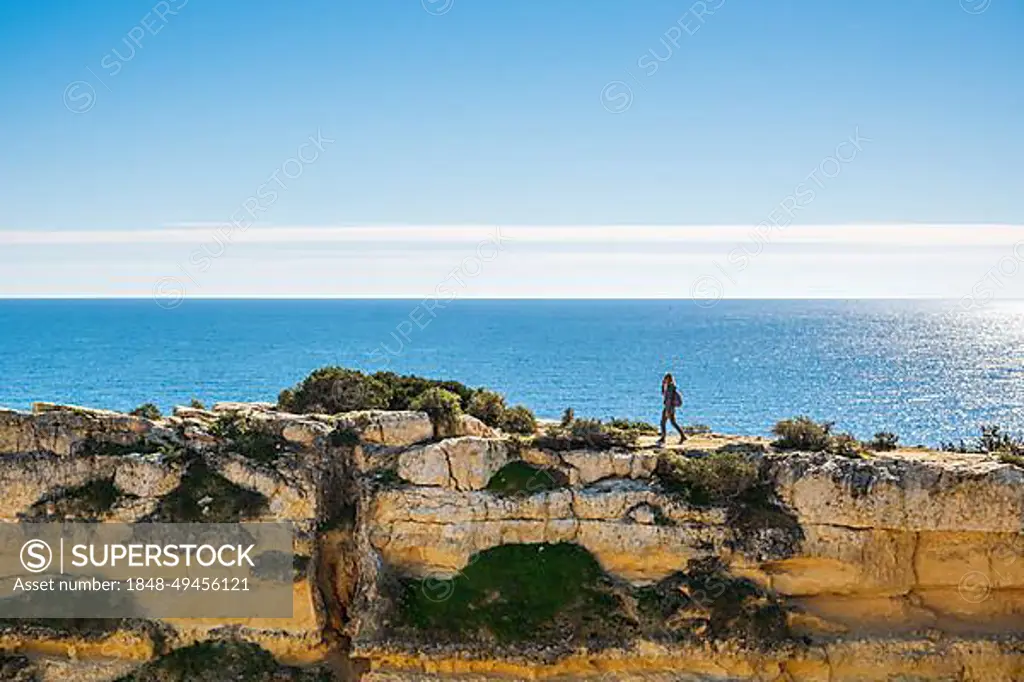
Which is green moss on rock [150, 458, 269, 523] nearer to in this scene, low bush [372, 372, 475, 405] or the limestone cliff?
the limestone cliff

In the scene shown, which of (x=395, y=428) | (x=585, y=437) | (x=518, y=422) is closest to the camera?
(x=585, y=437)

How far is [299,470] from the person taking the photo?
89.6 feet

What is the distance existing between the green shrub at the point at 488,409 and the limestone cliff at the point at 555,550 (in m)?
2.21

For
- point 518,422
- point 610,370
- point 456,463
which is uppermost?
point 610,370

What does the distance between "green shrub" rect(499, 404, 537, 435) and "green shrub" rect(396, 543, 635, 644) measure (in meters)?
3.93

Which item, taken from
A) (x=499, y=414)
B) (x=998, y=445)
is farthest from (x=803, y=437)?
(x=499, y=414)

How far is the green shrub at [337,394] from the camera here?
100 ft

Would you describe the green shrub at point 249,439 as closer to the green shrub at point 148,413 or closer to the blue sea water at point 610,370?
the green shrub at point 148,413

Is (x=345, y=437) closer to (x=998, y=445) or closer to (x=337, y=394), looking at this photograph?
(x=337, y=394)

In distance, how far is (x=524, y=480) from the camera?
27.0m

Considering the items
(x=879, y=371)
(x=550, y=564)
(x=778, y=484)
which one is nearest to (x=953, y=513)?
(x=778, y=484)

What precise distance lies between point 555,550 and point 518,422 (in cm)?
441

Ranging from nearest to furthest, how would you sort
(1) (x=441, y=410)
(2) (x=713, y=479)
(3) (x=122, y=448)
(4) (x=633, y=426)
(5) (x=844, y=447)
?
1. (2) (x=713, y=479)
2. (5) (x=844, y=447)
3. (3) (x=122, y=448)
4. (1) (x=441, y=410)
5. (4) (x=633, y=426)

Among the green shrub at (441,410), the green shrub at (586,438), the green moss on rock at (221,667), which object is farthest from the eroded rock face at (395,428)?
the green moss on rock at (221,667)
